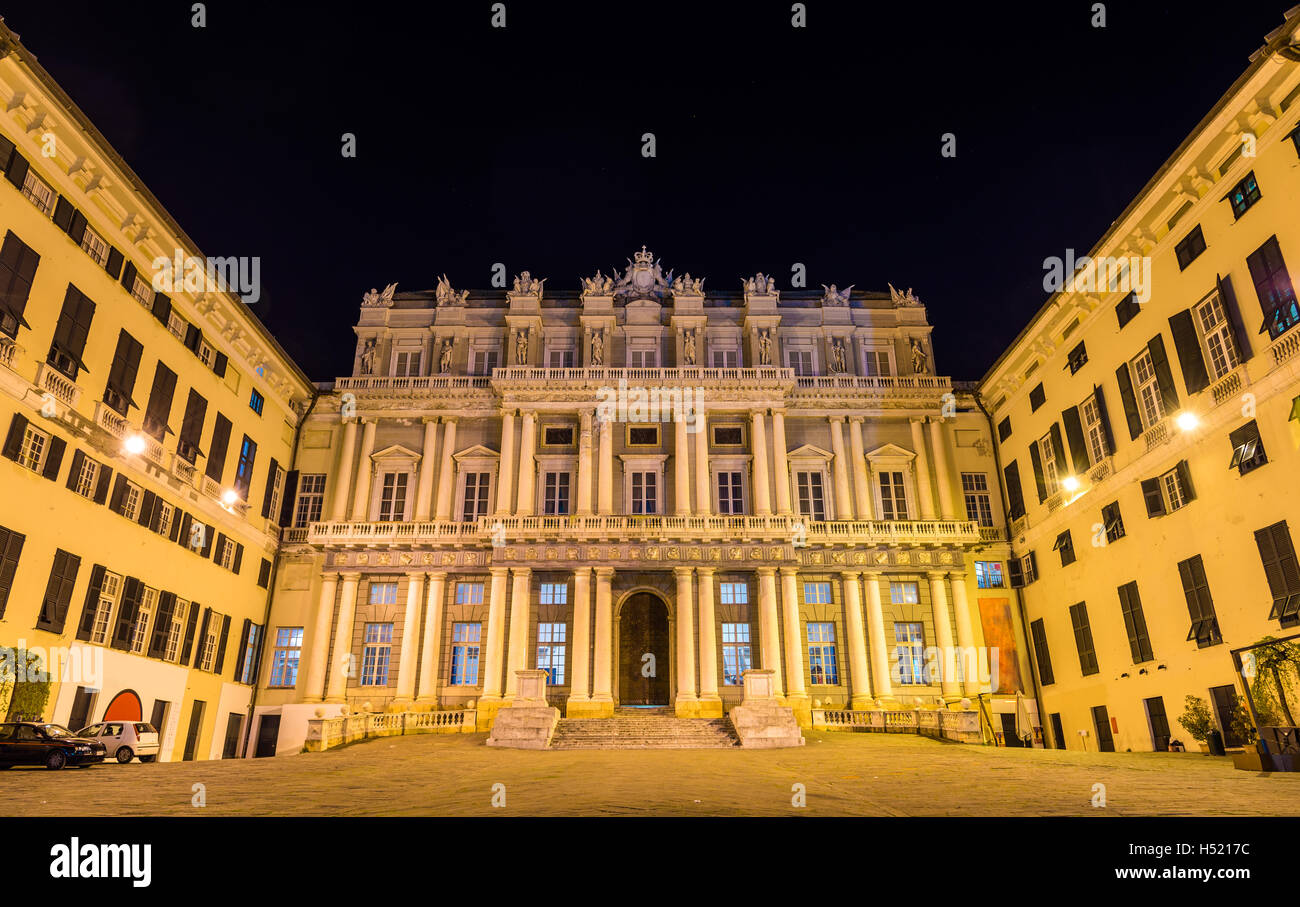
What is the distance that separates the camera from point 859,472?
3728cm

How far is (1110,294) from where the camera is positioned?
27.8 m

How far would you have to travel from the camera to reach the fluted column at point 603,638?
31.9 metres

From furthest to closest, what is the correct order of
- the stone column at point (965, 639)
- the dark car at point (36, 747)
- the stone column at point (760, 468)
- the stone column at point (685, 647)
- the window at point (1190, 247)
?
the stone column at point (760, 468)
the stone column at point (965, 639)
the stone column at point (685, 647)
the window at point (1190, 247)
the dark car at point (36, 747)

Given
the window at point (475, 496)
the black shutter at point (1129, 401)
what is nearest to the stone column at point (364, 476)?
the window at point (475, 496)

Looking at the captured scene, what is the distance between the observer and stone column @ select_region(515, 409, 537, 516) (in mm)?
35281

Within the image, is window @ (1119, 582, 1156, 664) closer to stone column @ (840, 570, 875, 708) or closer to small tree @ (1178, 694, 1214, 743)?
small tree @ (1178, 694, 1214, 743)

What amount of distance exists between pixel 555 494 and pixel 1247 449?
85.1ft

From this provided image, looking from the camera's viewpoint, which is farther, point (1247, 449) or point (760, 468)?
point (760, 468)

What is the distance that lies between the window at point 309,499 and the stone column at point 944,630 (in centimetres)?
2840

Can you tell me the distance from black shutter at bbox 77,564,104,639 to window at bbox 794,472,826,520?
2715 cm

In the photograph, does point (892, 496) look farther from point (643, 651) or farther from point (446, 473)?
point (446, 473)

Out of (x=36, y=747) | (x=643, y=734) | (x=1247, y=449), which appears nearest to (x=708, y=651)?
(x=643, y=734)

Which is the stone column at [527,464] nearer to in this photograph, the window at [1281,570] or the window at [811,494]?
the window at [811,494]
